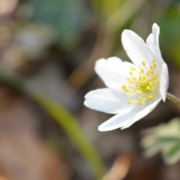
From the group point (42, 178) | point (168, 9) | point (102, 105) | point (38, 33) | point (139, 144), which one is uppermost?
point (38, 33)

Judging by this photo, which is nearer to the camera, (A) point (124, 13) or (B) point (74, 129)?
(B) point (74, 129)

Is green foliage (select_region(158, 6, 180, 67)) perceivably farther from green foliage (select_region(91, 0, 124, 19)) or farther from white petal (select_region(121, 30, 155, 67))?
white petal (select_region(121, 30, 155, 67))

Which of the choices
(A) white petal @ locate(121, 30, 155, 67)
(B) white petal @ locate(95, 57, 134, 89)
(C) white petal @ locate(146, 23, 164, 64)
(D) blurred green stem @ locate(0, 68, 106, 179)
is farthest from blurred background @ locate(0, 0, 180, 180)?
(C) white petal @ locate(146, 23, 164, 64)

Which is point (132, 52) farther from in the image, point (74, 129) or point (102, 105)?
point (74, 129)

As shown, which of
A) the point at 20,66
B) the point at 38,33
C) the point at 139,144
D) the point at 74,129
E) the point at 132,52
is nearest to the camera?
the point at 132,52

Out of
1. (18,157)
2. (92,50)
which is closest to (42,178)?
(18,157)

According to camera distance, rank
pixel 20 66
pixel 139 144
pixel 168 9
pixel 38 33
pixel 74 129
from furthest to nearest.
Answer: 1. pixel 38 33
2. pixel 20 66
3. pixel 168 9
4. pixel 139 144
5. pixel 74 129

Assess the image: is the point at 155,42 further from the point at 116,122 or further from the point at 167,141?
the point at 167,141
